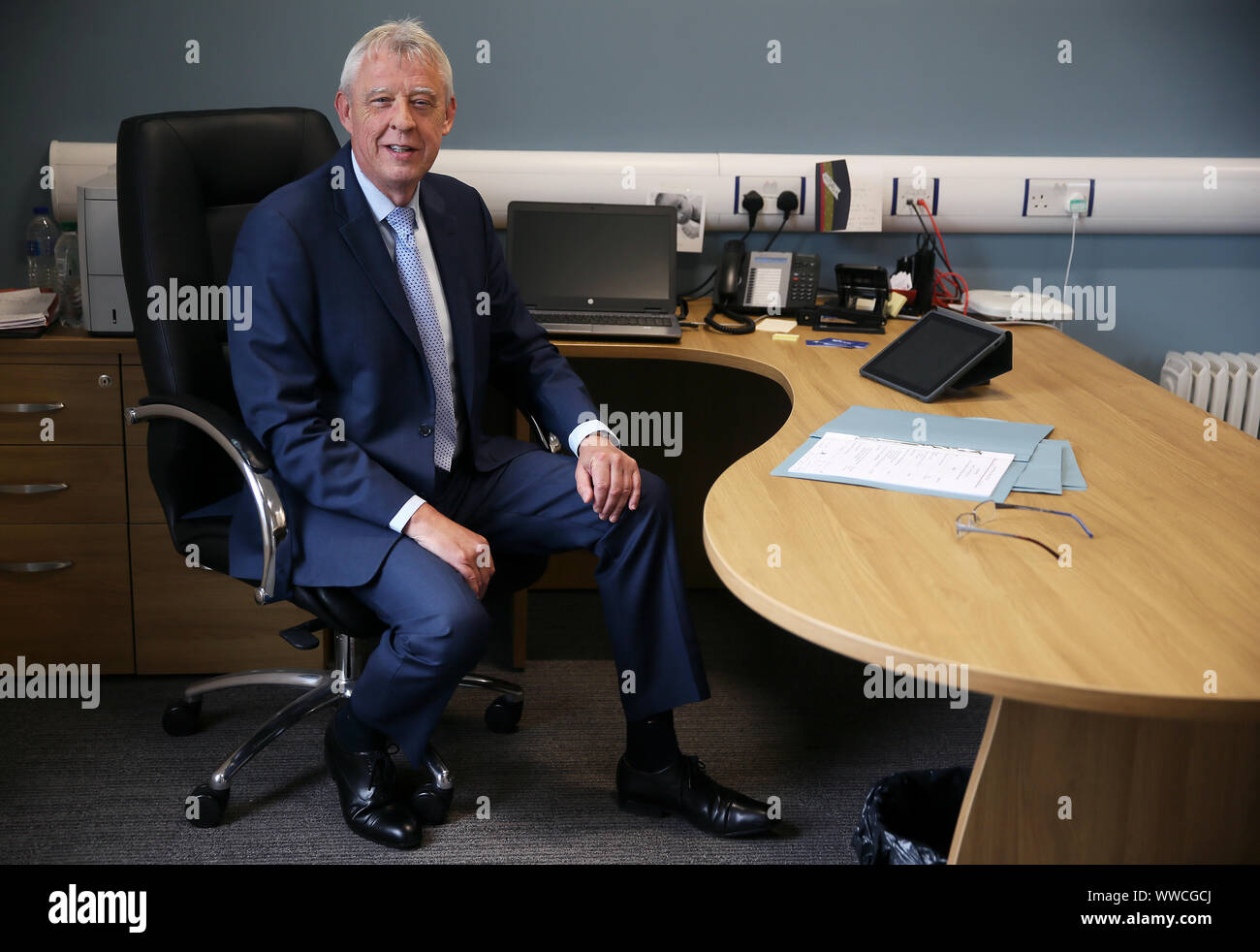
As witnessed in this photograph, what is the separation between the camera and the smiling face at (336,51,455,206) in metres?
1.83

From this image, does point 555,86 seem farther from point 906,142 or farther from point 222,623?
point 222,623

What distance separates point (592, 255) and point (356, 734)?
1245 mm

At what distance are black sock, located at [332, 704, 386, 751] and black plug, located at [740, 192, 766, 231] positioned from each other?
1612 mm

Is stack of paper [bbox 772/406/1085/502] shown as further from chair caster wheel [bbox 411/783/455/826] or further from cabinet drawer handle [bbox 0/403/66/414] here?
cabinet drawer handle [bbox 0/403/66/414]

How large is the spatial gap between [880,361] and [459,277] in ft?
2.70

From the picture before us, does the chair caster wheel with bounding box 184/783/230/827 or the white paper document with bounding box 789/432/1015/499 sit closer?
the white paper document with bounding box 789/432/1015/499

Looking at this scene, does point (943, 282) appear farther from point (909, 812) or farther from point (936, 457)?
point (909, 812)

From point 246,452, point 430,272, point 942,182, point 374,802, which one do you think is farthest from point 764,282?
point 374,802

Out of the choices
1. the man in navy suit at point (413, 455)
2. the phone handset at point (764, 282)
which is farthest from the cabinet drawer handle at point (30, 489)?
the phone handset at point (764, 282)

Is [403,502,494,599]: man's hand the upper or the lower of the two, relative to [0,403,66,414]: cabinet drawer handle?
lower

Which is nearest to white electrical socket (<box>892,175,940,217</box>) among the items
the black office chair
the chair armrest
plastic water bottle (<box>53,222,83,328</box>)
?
the black office chair

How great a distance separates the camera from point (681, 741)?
2.28 metres
